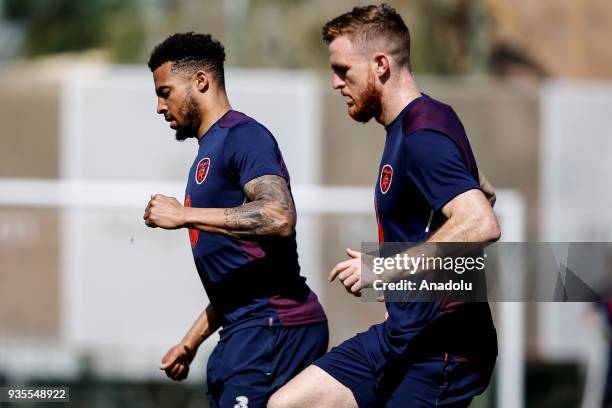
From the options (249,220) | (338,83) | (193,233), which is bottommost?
(193,233)

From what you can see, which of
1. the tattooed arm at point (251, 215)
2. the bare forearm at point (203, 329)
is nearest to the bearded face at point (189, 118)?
the tattooed arm at point (251, 215)

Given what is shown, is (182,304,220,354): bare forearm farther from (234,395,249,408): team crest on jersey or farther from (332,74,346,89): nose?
(332,74,346,89): nose

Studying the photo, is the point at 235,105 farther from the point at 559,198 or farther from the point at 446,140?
the point at 446,140

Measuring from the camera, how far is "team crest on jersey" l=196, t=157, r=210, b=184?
5.18 meters

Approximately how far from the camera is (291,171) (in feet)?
47.9

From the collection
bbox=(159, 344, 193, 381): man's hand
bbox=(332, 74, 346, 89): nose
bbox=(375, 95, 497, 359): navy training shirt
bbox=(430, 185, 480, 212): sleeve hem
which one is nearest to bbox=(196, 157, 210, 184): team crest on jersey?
bbox=(332, 74, 346, 89): nose

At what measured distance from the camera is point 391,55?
4941 millimetres

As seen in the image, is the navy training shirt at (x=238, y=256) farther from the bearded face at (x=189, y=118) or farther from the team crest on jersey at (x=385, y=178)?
the team crest on jersey at (x=385, y=178)

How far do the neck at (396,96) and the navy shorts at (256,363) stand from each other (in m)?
1.02

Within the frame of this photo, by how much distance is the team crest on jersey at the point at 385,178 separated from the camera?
15.8 ft

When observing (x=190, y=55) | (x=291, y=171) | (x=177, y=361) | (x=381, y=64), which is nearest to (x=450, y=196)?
(x=381, y=64)

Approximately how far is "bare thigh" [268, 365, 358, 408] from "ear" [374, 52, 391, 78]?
4.15 ft

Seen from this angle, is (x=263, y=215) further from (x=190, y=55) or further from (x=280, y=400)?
(x=190, y=55)

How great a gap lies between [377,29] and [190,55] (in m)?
0.88
